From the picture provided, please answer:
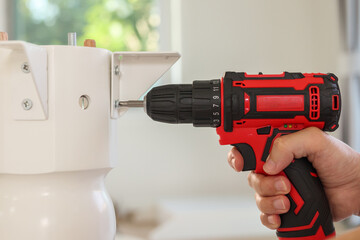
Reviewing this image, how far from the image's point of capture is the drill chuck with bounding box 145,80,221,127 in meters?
0.75

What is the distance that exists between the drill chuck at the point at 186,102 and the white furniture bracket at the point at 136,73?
26mm

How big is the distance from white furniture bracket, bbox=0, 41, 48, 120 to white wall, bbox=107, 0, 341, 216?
5.32 ft

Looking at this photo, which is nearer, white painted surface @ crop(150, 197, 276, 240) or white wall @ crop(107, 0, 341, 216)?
white painted surface @ crop(150, 197, 276, 240)

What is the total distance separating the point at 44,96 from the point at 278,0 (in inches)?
75.9

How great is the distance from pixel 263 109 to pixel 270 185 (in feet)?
0.63

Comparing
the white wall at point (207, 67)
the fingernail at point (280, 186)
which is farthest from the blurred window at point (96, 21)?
the fingernail at point (280, 186)

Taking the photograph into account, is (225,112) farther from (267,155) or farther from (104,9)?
(104,9)

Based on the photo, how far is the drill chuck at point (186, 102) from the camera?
75 cm

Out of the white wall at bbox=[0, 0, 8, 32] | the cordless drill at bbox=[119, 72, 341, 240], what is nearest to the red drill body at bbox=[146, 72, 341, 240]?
the cordless drill at bbox=[119, 72, 341, 240]

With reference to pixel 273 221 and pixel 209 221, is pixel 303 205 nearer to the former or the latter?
pixel 273 221

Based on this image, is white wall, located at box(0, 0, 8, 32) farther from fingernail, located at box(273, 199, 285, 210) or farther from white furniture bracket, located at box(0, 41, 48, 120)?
fingernail, located at box(273, 199, 285, 210)

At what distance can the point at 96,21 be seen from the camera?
2447mm

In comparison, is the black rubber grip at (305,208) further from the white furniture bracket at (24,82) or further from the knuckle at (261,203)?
the white furniture bracket at (24,82)

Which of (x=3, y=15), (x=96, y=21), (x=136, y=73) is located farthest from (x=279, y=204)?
(x=3, y=15)
